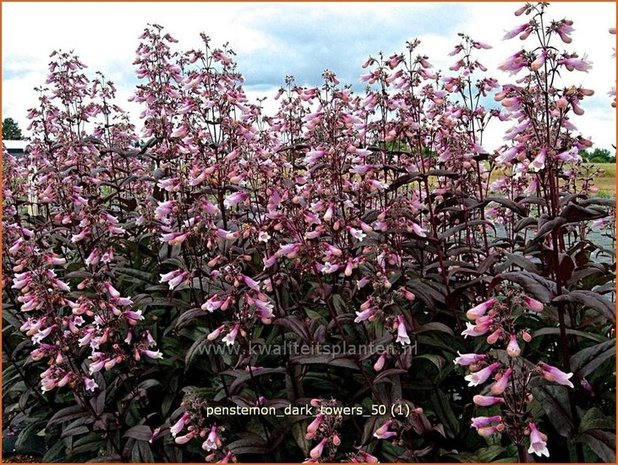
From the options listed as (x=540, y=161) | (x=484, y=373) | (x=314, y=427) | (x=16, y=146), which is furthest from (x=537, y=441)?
(x=16, y=146)

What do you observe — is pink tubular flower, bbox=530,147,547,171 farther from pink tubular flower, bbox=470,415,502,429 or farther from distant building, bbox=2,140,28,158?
distant building, bbox=2,140,28,158

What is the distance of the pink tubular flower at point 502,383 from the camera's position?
279 cm

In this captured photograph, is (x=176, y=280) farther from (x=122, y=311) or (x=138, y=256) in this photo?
(x=138, y=256)

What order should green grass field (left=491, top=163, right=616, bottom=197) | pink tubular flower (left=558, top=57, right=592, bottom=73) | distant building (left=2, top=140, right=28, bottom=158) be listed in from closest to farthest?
pink tubular flower (left=558, top=57, right=592, bottom=73), green grass field (left=491, top=163, right=616, bottom=197), distant building (left=2, top=140, right=28, bottom=158)

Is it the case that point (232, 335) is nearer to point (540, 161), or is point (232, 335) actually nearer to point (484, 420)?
point (484, 420)

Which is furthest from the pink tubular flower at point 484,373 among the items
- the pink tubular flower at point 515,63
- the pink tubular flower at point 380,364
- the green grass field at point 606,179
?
the green grass field at point 606,179

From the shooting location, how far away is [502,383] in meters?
2.81

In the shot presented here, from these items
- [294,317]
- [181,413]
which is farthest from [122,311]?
[294,317]

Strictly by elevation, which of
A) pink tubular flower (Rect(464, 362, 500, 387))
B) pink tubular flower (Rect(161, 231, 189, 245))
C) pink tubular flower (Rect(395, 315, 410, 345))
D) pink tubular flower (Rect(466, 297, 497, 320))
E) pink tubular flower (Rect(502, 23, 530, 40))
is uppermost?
pink tubular flower (Rect(502, 23, 530, 40))

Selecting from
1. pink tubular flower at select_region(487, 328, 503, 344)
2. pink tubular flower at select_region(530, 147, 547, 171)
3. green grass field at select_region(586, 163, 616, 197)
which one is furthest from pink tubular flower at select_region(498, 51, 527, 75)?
green grass field at select_region(586, 163, 616, 197)

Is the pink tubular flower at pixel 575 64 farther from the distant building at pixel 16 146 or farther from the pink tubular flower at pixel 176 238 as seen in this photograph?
the distant building at pixel 16 146

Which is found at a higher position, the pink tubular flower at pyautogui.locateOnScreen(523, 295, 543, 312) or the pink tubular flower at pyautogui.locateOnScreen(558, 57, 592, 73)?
the pink tubular flower at pyautogui.locateOnScreen(558, 57, 592, 73)

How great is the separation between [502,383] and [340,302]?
1680 millimetres

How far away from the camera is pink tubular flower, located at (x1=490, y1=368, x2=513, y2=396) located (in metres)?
2.79
